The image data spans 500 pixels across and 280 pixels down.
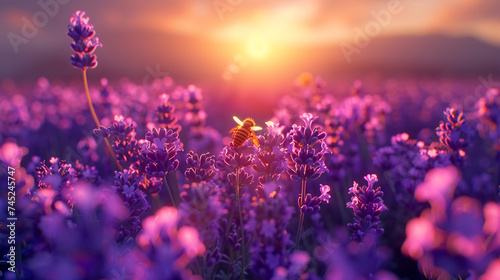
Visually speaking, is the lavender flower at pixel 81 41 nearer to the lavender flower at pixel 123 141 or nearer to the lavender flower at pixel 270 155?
the lavender flower at pixel 123 141

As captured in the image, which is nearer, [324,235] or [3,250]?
[3,250]

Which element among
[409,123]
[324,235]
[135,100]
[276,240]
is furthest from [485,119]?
[409,123]

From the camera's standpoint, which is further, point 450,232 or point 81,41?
point 81,41

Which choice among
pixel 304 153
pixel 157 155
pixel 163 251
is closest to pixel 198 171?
pixel 157 155

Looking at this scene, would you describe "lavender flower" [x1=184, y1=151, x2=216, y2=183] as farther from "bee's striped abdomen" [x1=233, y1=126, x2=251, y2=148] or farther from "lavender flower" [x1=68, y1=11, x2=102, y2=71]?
"lavender flower" [x1=68, y1=11, x2=102, y2=71]

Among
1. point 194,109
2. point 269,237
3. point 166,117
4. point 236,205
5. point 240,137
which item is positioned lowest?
point 269,237

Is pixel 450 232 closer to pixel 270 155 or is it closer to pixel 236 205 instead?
pixel 270 155

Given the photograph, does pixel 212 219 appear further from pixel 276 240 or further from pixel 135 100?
pixel 135 100

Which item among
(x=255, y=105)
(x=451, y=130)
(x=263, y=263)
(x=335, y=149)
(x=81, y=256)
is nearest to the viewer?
(x=81, y=256)
